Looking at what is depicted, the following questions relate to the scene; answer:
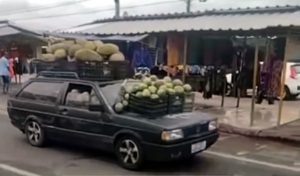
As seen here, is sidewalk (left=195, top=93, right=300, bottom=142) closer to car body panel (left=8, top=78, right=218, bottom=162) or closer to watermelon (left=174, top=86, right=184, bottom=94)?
car body panel (left=8, top=78, right=218, bottom=162)

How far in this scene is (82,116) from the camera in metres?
7.61

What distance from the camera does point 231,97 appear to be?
17328 mm

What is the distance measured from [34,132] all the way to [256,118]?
20.3 feet

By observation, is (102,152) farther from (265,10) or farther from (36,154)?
(265,10)

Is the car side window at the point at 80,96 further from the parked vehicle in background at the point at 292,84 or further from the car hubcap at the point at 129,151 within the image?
the parked vehicle in background at the point at 292,84

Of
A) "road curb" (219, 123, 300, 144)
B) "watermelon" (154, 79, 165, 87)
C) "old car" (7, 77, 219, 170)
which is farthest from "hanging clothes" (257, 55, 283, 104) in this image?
"watermelon" (154, 79, 165, 87)

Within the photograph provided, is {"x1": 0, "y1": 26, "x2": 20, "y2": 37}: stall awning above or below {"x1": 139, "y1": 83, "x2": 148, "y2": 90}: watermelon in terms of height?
above

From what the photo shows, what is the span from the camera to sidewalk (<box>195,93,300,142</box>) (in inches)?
404

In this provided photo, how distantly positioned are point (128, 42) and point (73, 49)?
981 centimetres

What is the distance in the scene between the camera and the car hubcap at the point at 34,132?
27.8ft

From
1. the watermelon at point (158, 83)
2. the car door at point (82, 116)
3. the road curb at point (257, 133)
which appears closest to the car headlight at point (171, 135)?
the watermelon at point (158, 83)

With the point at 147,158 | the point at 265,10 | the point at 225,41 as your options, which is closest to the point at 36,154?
the point at 147,158

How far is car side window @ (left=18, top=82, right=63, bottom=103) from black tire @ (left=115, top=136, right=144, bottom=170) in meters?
1.74

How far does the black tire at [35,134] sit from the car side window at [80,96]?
2.79 ft
